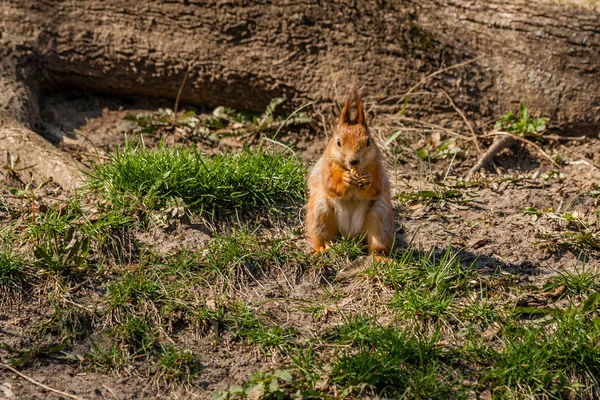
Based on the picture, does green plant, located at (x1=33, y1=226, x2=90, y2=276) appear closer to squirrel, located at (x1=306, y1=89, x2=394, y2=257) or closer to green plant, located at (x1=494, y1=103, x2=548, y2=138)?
squirrel, located at (x1=306, y1=89, x2=394, y2=257)

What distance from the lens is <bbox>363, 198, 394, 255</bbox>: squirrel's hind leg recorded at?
494cm

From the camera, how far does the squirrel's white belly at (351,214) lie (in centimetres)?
502

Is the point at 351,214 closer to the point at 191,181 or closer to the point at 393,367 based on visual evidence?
the point at 191,181

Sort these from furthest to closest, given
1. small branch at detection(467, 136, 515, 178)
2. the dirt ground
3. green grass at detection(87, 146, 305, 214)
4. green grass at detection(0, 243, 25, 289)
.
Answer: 1. small branch at detection(467, 136, 515, 178)
2. green grass at detection(87, 146, 305, 214)
3. green grass at detection(0, 243, 25, 289)
4. the dirt ground

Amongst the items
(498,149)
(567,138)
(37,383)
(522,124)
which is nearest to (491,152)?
(498,149)

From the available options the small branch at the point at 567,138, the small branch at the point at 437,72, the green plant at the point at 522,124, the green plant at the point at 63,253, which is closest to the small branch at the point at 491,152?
the green plant at the point at 522,124

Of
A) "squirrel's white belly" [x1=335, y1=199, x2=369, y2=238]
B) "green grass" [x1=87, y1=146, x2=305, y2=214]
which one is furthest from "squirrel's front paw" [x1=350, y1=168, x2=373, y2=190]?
"green grass" [x1=87, y1=146, x2=305, y2=214]

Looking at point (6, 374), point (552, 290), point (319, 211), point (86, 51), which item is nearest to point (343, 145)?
point (319, 211)

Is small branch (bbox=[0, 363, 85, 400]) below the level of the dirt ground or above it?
below

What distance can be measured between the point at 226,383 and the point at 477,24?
4026 mm

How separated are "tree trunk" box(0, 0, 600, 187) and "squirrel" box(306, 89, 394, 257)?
6.22 feet

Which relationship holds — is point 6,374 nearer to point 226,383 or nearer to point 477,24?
point 226,383

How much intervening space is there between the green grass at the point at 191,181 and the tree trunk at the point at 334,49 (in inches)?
59.3

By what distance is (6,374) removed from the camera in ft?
13.4
